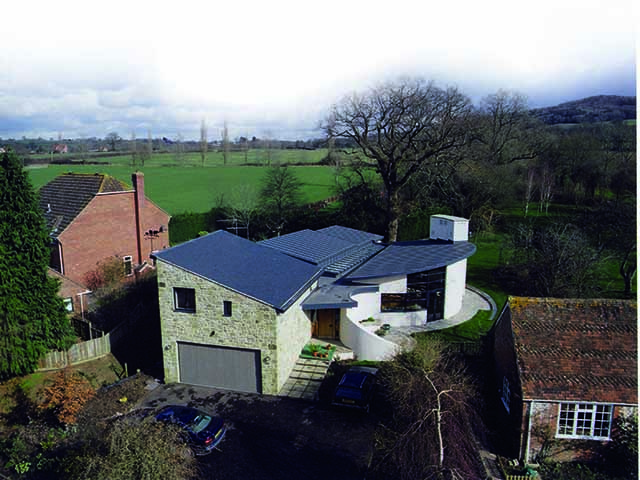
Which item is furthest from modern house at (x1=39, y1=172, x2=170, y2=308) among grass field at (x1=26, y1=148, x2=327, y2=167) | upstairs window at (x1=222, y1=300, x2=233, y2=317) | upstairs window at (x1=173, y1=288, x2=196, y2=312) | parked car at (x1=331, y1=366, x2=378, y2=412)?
grass field at (x1=26, y1=148, x2=327, y2=167)

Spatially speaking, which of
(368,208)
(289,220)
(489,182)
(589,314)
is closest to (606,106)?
(489,182)

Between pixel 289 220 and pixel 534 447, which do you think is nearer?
pixel 534 447

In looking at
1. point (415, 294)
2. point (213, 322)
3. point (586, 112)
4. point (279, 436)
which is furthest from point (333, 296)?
point (586, 112)

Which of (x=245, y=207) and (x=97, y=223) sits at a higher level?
(x=97, y=223)

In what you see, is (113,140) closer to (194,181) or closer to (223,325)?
(194,181)

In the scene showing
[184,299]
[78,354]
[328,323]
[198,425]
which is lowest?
[78,354]

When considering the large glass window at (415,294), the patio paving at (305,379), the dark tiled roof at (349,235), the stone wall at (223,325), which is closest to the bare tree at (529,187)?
the dark tiled roof at (349,235)

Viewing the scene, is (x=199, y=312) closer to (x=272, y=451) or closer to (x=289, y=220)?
(x=272, y=451)
